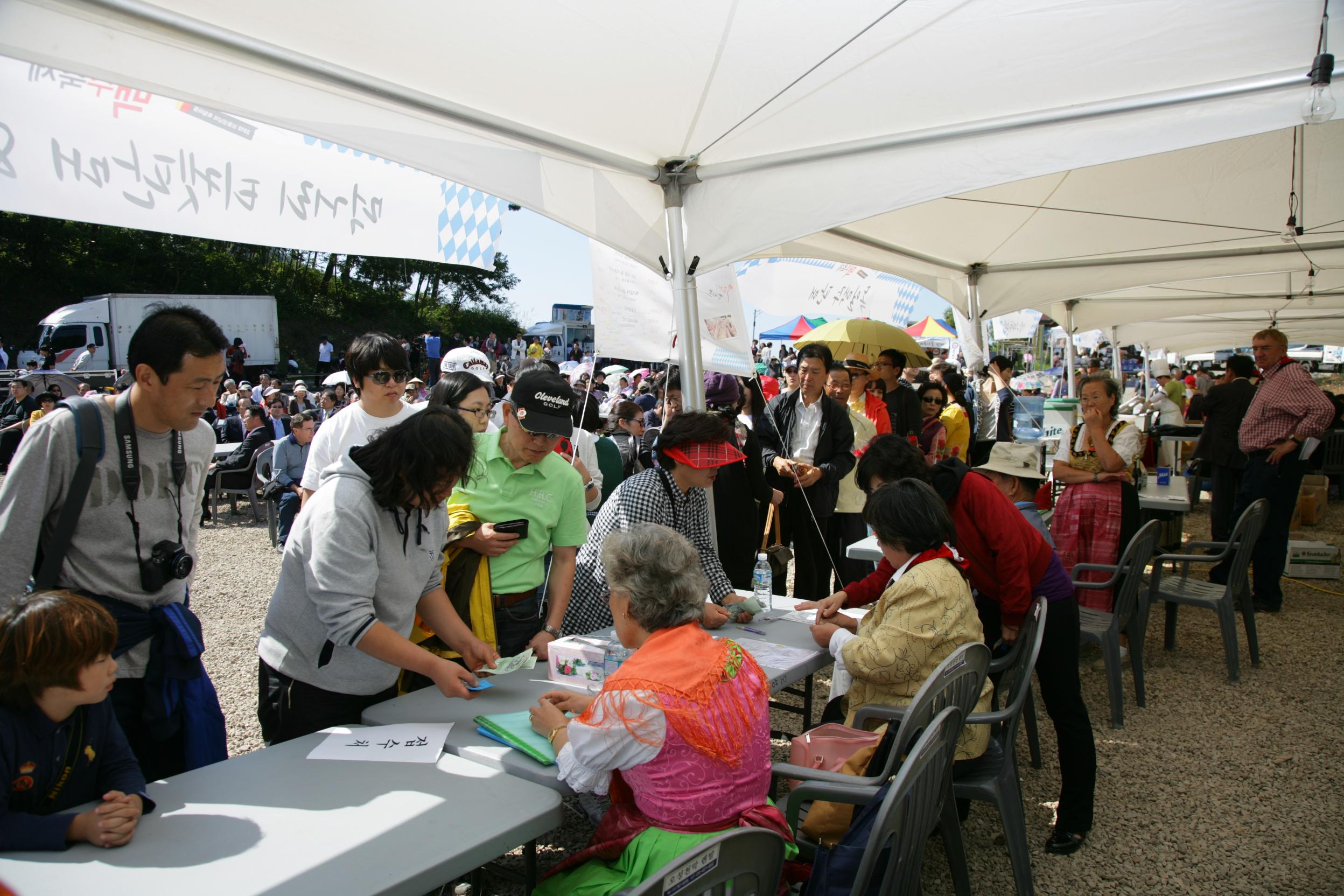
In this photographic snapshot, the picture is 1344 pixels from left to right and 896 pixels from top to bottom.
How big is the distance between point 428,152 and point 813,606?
7.35ft

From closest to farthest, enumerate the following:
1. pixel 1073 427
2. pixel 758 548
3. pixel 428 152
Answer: pixel 428 152 → pixel 758 548 → pixel 1073 427

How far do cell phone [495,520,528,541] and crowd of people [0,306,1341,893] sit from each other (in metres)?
0.01

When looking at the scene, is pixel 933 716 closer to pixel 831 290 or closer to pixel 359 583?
pixel 359 583

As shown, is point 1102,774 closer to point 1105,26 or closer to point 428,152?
point 1105,26

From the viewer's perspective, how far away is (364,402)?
3.47 meters

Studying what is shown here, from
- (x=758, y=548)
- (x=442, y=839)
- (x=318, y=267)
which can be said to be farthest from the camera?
(x=318, y=267)

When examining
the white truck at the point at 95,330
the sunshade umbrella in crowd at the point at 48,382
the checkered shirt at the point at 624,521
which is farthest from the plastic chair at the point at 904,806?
the white truck at the point at 95,330

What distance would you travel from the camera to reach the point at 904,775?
150 cm

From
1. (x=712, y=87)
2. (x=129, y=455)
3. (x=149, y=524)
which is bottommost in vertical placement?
(x=149, y=524)

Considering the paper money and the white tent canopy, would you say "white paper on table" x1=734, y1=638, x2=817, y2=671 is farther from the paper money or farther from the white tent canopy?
the white tent canopy

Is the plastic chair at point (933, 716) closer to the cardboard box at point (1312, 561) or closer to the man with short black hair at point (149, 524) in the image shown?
the man with short black hair at point (149, 524)

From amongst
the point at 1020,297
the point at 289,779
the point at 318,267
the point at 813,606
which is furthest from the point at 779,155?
the point at 318,267

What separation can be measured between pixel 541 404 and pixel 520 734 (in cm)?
109

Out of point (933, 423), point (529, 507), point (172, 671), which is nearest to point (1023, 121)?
point (529, 507)
